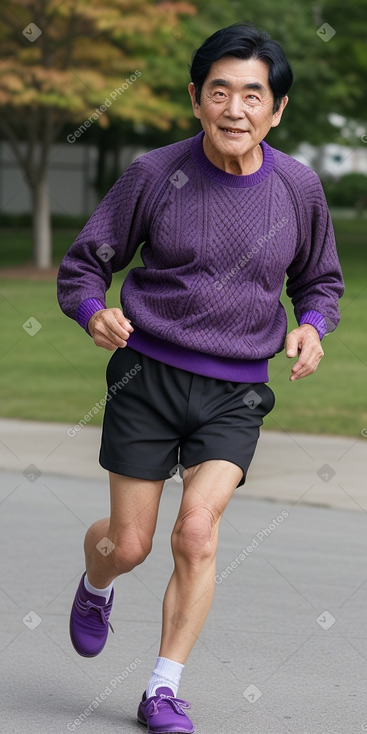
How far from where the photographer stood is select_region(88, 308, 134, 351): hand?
3.90m

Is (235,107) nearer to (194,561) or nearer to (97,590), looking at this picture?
(194,561)

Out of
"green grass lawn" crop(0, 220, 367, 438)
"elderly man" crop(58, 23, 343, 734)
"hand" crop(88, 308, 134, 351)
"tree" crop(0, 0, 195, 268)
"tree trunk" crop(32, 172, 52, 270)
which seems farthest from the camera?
"tree trunk" crop(32, 172, 52, 270)

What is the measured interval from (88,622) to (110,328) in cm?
A: 109

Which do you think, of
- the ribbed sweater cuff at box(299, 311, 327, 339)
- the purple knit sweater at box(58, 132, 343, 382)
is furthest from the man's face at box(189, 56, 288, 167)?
the ribbed sweater cuff at box(299, 311, 327, 339)

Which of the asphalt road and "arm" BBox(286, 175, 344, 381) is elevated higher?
"arm" BBox(286, 175, 344, 381)

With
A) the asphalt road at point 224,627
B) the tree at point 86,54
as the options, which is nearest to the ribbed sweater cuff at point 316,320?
the asphalt road at point 224,627

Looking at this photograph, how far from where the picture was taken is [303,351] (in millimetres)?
4066

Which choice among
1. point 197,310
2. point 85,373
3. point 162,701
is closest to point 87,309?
point 197,310

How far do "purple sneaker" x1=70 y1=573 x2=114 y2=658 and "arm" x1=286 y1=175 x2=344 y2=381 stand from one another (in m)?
1.00

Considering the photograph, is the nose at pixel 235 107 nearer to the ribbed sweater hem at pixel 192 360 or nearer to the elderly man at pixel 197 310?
the elderly man at pixel 197 310

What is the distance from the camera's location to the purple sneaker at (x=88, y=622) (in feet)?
14.7

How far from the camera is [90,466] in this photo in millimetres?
9055

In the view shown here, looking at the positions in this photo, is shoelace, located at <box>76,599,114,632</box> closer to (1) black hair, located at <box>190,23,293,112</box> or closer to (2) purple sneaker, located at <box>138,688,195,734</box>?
(2) purple sneaker, located at <box>138,688,195,734</box>

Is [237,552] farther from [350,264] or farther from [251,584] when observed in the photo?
[350,264]
